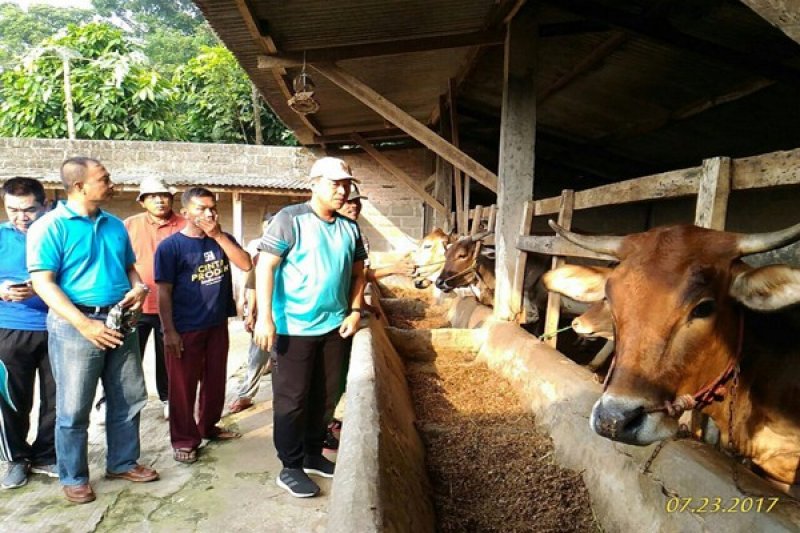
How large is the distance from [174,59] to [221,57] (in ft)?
62.5

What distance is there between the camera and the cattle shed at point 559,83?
427cm

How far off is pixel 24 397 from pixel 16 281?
78cm

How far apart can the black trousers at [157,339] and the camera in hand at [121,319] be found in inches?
38.5

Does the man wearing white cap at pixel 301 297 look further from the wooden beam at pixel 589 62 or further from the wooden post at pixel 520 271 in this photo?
the wooden beam at pixel 589 62

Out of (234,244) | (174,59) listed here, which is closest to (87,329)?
(234,244)

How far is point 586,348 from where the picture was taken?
20.4ft

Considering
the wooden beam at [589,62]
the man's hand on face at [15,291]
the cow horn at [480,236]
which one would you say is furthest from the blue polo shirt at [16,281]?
the wooden beam at [589,62]

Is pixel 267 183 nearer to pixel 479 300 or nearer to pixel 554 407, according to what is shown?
pixel 479 300

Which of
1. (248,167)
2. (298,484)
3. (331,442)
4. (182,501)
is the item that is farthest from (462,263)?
(248,167)

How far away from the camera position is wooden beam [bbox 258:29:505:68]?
5.31 m

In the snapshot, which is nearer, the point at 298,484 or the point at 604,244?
the point at 604,244

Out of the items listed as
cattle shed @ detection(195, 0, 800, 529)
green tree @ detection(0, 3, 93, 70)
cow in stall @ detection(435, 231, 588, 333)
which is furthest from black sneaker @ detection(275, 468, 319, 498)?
green tree @ detection(0, 3, 93, 70)

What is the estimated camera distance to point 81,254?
10.6ft
